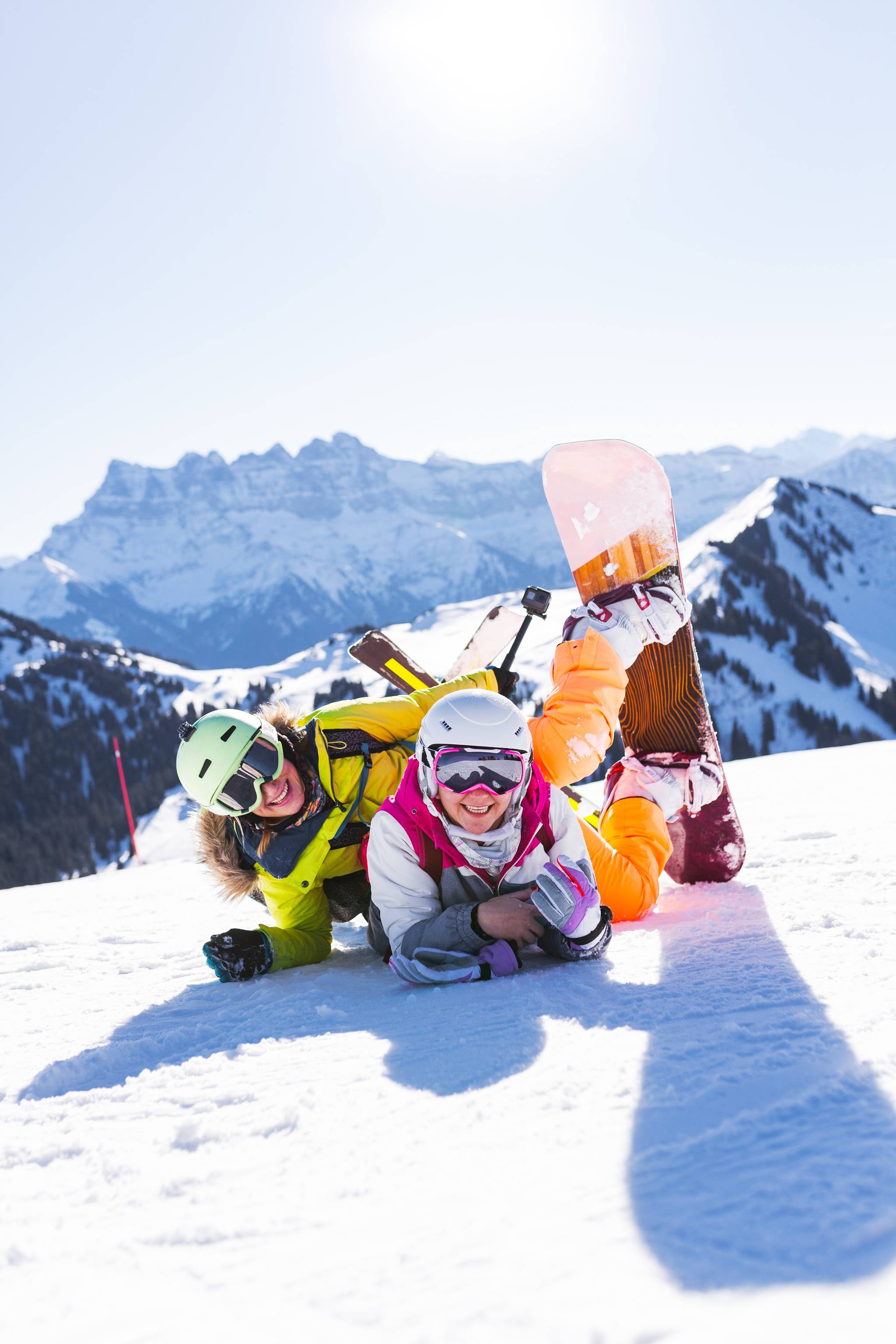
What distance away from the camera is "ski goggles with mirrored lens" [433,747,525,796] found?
10.5 feet

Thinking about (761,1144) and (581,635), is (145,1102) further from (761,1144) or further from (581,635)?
(581,635)

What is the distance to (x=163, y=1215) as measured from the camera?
166 centimetres

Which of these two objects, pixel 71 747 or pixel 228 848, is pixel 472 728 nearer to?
pixel 228 848

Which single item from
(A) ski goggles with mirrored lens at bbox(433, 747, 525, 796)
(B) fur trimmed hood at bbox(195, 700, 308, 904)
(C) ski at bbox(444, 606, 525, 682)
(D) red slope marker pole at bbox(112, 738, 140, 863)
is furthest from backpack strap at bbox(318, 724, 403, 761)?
(D) red slope marker pole at bbox(112, 738, 140, 863)

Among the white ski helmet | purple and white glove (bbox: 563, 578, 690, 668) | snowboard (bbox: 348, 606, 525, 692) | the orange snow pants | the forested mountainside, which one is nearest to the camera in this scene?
the white ski helmet

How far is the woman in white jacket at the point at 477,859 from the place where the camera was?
3.19 metres

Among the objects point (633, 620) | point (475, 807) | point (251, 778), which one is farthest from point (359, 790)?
point (633, 620)

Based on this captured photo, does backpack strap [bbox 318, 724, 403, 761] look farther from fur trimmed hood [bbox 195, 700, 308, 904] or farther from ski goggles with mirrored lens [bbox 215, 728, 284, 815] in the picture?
ski goggles with mirrored lens [bbox 215, 728, 284, 815]

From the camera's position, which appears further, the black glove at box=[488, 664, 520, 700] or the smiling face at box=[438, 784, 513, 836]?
the black glove at box=[488, 664, 520, 700]

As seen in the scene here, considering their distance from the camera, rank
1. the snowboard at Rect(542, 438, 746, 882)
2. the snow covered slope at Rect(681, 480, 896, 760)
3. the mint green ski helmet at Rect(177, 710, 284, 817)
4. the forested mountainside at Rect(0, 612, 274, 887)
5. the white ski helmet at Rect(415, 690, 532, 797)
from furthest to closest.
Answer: the snow covered slope at Rect(681, 480, 896, 760)
the forested mountainside at Rect(0, 612, 274, 887)
the snowboard at Rect(542, 438, 746, 882)
the mint green ski helmet at Rect(177, 710, 284, 817)
the white ski helmet at Rect(415, 690, 532, 797)

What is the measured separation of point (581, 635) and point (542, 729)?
645 millimetres

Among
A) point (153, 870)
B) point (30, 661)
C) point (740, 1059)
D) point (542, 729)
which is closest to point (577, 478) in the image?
point (542, 729)

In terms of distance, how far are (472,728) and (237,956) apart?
165cm

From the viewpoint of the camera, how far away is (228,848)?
4.12 m
